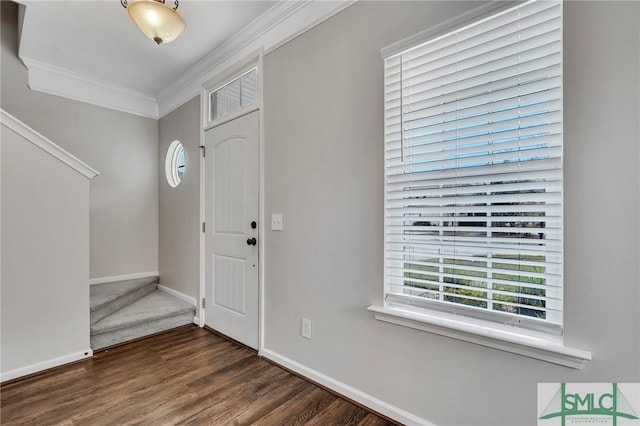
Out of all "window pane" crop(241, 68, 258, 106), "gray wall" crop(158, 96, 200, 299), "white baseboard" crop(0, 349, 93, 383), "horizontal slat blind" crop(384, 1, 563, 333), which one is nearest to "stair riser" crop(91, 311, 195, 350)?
"white baseboard" crop(0, 349, 93, 383)

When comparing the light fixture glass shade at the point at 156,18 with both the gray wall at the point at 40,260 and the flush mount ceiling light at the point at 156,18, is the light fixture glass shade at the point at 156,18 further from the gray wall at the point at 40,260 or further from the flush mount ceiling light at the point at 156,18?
the gray wall at the point at 40,260

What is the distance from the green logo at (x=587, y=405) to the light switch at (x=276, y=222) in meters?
1.79

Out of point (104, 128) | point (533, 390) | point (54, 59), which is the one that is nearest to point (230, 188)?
point (104, 128)

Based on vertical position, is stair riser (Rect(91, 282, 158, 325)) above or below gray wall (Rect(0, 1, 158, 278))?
below

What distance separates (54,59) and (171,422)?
364cm

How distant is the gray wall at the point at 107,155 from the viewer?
3057 millimetres

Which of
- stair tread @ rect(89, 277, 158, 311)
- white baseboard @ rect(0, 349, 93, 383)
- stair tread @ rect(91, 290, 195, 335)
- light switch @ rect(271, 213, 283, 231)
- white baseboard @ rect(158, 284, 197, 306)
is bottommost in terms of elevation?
white baseboard @ rect(0, 349, 93, 383)

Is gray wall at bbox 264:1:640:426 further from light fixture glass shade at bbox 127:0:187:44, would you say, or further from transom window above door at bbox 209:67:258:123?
light fixture glass shade at bbox 127:0:187:44

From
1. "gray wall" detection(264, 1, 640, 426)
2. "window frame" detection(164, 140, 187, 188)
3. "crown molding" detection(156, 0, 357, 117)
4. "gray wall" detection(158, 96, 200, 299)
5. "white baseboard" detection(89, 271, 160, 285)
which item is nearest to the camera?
"gray wall" detection(264, 1, 640, 426)

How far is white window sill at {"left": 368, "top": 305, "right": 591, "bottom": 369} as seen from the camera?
115 cm

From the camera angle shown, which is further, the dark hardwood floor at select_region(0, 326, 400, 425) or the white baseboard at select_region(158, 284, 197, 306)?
the white baseboard at select_region(158, 284, 197, 306)

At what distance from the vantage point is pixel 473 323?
4.62 ft

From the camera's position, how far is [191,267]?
10.8 feet

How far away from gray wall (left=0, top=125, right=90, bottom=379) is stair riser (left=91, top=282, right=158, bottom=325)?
0.37 meters
